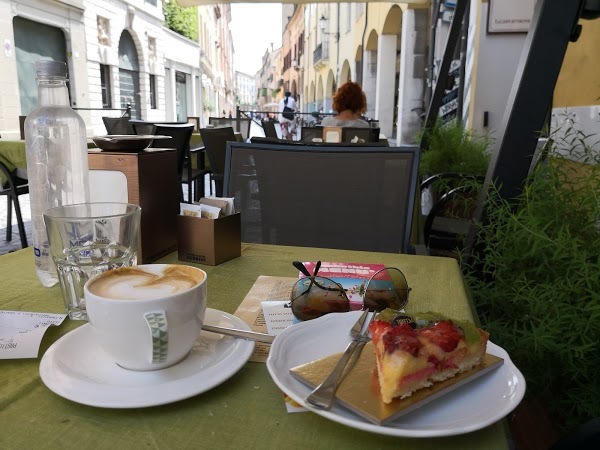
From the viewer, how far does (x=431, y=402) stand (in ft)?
1.61

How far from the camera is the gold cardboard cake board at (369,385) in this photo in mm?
460

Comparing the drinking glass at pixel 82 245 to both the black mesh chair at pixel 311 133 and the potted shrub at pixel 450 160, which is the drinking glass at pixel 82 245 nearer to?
the potted shrub at pixel 450 160

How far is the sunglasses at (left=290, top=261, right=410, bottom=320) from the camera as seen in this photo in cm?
76

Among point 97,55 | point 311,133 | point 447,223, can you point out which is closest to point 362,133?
point 311,133

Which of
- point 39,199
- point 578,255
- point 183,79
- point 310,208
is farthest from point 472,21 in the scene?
point 183,79

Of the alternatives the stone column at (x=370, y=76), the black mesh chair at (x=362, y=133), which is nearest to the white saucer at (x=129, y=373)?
the black mesh chair at (x=362, y=133)

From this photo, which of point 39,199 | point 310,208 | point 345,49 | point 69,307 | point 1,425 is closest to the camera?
point 1,425

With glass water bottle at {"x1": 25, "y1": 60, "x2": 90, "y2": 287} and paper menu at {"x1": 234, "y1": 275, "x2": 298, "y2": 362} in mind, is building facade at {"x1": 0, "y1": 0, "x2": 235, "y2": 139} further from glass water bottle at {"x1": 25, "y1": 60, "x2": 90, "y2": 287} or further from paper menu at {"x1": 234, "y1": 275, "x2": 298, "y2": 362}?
paper menu at {"x1": 234, "y1": 275, "x2": 298, "y2": 362}

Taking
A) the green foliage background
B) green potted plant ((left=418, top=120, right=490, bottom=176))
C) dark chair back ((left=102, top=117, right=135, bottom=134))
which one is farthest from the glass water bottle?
the green foliage background

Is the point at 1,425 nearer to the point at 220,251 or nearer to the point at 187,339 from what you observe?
the point at 187,339

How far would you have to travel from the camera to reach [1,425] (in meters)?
0.49

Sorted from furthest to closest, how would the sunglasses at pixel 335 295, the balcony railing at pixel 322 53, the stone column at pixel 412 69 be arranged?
the balcony railing at pixel 322 53
the stone column at pixel 412 69
the sunglasses at pixel 335 295

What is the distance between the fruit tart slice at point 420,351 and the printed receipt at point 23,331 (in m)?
0.44

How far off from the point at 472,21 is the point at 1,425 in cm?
567
